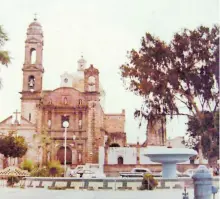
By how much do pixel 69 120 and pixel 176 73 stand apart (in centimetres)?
A: 867

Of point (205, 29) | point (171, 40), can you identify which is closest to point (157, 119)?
point (171, 40)

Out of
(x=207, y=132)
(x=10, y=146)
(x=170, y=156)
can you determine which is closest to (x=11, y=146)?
(x=10, y=146)

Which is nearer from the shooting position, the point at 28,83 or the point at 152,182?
the point at 152,182

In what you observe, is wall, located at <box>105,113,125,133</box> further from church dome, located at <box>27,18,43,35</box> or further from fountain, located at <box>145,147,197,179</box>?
fountain, located at <box>145,147,197,179</box>

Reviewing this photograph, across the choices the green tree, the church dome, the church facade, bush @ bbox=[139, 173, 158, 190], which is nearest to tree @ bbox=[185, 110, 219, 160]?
bush @ bbox=[139, 173, 158, 190]

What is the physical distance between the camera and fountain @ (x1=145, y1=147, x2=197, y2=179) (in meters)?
8.12

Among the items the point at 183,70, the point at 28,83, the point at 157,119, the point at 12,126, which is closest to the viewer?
the point at 183,70

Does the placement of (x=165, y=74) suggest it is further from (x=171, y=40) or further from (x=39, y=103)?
(x=39, y=103)

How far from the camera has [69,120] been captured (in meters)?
16.6

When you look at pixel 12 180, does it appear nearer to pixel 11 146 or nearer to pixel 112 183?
pixel 112 183

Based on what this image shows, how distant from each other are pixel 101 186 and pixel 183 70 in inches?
91.0

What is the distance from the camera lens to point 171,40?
8391mm

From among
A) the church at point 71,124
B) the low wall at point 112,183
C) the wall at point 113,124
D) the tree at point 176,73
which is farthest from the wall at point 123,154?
the low wall at point 112,183

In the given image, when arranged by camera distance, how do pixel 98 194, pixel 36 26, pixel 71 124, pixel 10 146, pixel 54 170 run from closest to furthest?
pixel 98 194 → pixel 36 26 → pixel 54 170 → pixel 10 146 → pixel 71 124
